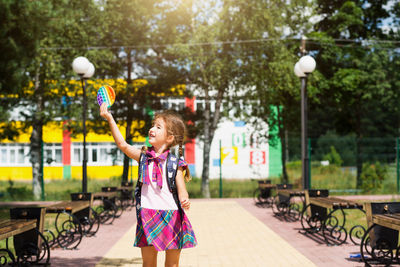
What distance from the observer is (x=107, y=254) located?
24.7 feet

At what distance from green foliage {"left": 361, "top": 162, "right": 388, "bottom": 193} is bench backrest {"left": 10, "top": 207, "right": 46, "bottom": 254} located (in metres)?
16.0

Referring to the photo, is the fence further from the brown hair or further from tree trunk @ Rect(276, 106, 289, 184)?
the brown hair

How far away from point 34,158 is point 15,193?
157 centimetres

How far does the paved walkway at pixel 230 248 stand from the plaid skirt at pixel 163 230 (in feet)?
10.5

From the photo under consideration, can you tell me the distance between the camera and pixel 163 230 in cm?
356

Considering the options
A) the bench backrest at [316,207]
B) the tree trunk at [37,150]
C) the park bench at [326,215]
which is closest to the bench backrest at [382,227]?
the park bench at [326,215]

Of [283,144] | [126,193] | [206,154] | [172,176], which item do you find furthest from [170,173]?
[283,144]

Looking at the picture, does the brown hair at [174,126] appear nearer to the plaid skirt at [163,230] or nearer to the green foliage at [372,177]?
the plaid skirt at [163,230]

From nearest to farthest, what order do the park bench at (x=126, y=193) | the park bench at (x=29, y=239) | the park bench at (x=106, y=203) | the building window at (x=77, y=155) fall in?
the park bench at (x=29, y=239) < the park bench at (x=106, y=203) < the park bench at (x=126, y=193) < the building window at (x=77, y=155)

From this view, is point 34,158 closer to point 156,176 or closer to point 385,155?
point 385,155

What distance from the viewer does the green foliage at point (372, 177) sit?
19.9m

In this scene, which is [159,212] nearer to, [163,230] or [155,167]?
[163,230]

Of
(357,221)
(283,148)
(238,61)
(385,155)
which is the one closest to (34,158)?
(238,61)

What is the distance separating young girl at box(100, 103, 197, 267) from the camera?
3557 millimetres
